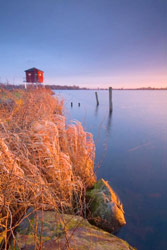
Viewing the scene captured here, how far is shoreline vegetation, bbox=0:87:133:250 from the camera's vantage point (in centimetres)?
175

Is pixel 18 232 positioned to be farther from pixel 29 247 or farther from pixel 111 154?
pixel 111 154

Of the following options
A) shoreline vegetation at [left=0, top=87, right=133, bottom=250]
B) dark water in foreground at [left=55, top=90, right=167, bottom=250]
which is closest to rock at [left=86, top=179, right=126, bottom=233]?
shoreline vegetation at [left=0, top=87, right=133, bottom=250]

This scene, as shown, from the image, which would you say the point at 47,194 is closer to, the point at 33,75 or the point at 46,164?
the point at 46,164

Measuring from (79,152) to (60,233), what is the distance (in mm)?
2378

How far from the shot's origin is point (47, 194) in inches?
76.3

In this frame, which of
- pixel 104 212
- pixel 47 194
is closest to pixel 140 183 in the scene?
pixel 104 212

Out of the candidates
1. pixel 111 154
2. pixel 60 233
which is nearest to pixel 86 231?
pixel 60 233

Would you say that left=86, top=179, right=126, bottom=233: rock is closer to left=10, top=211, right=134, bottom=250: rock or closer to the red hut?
left=10, top=211, right=134, bottom=250: rock

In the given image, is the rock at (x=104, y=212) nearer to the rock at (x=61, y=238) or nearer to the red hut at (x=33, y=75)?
the rock at (x=61, y=238)

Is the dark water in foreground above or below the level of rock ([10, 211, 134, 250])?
below

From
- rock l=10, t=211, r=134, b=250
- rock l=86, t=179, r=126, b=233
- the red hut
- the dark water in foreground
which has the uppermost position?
the red hut

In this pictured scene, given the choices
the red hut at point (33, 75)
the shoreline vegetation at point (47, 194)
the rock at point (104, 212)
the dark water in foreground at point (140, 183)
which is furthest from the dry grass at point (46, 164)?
the red hut at point (33, 75)

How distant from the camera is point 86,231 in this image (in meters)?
2.10

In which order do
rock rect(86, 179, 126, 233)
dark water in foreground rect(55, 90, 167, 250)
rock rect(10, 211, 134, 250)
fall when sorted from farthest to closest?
dark water in foreground rect(55, 90, 167, 250) → rock rect(86, 179, 126, 233) → rock rect(10, 211, 134, 250)
